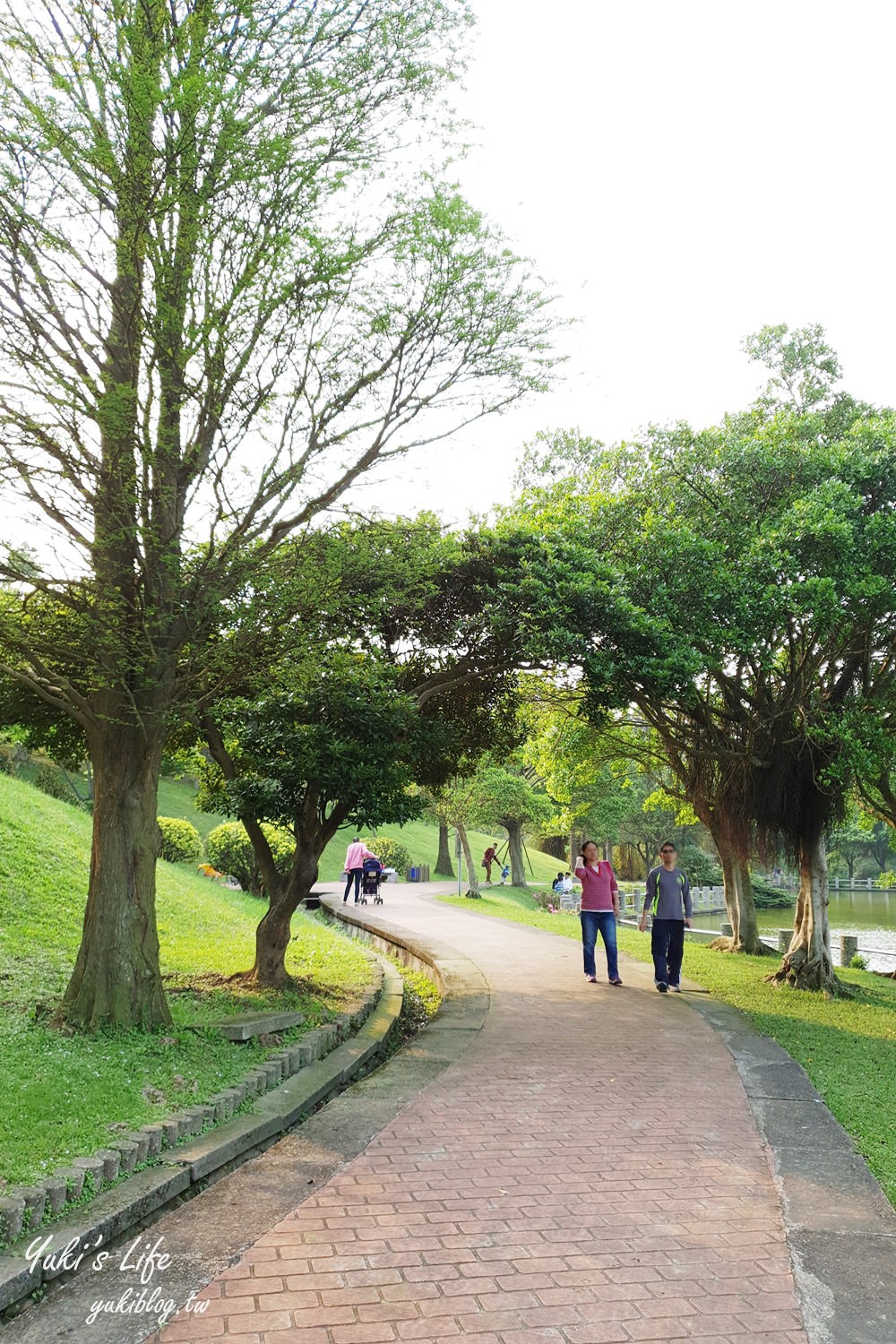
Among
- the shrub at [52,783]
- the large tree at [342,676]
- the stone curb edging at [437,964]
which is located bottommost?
the stone curb edging at [437,964]

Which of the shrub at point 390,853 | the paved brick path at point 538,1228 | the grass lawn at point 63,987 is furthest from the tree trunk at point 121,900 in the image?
the shrub at point 390,853

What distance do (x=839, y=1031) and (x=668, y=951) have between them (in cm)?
208

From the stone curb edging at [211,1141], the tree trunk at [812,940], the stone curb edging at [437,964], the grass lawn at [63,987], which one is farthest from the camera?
the tree trunk at [812,940]

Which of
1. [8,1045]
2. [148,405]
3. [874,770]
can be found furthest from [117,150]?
[874,770]

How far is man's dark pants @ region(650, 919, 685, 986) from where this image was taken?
10992mm

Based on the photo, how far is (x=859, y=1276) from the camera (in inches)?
150

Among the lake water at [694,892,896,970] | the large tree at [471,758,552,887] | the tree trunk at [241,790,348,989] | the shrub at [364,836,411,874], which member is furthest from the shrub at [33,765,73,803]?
the lake water at [694,892,896,970]

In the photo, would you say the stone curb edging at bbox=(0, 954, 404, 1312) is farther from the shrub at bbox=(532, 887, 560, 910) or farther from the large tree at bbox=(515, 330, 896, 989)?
the shrub at bbox=(532, 887, 560, 910)

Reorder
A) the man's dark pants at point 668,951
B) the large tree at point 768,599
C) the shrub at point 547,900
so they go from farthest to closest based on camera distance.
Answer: the shrub at point 547,900 < the man's dark pants at point 668,951 < the large tree at point 768,599

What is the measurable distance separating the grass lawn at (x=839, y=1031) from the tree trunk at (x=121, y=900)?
493 centimetres

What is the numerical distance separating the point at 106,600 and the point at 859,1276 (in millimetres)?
5950

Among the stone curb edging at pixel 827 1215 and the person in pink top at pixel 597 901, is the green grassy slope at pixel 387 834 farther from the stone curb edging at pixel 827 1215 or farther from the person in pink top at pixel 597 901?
the stone curb edging at pixel 827 1215

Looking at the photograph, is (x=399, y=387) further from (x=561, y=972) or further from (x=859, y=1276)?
(x=561, y=972)

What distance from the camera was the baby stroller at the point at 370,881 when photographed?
902 inches
